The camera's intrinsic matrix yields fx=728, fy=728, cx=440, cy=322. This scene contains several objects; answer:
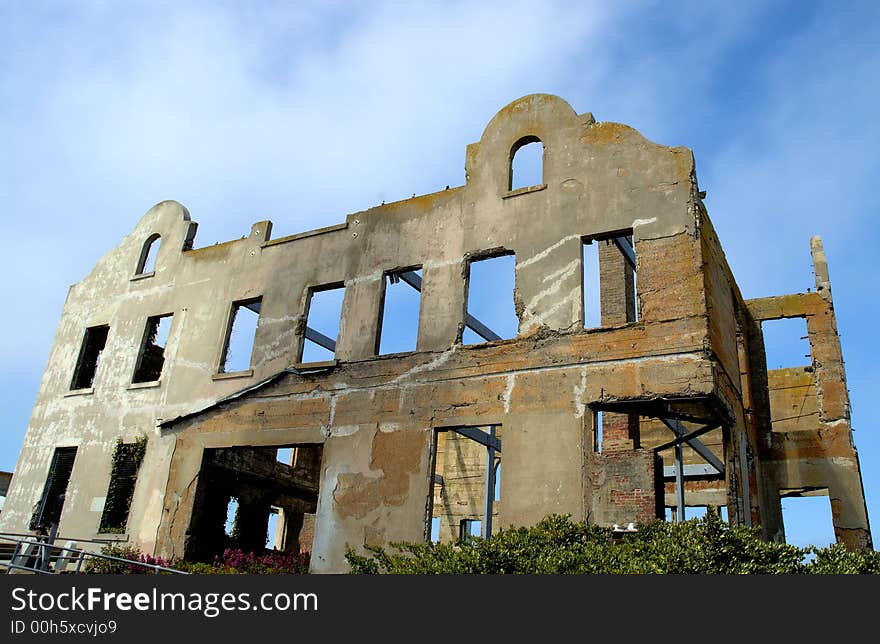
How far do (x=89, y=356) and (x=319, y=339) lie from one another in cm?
696

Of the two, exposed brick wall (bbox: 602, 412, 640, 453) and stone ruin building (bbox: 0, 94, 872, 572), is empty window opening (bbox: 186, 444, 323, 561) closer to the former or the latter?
stone ruin building (bbox: 0, 94, 872, 572)

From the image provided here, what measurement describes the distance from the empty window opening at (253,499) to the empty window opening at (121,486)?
5.29ft

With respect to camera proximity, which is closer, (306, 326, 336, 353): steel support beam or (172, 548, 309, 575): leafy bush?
(172, 548, 309, 575): leafy bush

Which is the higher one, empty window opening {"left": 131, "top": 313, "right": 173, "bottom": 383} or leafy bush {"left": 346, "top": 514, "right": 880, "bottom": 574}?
empty window opening {"left": 131, "top": 313, "right": 173, "bottom": 383}

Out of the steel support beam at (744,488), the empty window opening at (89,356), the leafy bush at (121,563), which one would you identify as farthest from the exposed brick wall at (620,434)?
the empty window opening at (89,356)

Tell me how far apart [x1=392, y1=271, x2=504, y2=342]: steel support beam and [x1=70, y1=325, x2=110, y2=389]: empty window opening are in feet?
28.4

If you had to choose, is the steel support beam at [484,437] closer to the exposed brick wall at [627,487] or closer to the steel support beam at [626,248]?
the exposed brick wall at [627,487]

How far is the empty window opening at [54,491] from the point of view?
667 inches

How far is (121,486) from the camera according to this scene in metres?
16.0

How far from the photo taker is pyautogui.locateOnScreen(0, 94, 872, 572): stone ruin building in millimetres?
11883

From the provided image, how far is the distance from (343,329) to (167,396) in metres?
4.73

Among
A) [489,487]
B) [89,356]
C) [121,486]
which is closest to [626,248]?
[489,487]

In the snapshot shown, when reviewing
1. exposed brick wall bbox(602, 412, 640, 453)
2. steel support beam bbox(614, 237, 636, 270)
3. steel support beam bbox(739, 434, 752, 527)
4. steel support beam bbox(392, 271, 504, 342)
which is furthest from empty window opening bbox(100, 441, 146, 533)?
steel support beam bbox(739, 434, 752, 527)

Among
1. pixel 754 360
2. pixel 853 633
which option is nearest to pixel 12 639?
pixel 853 633
